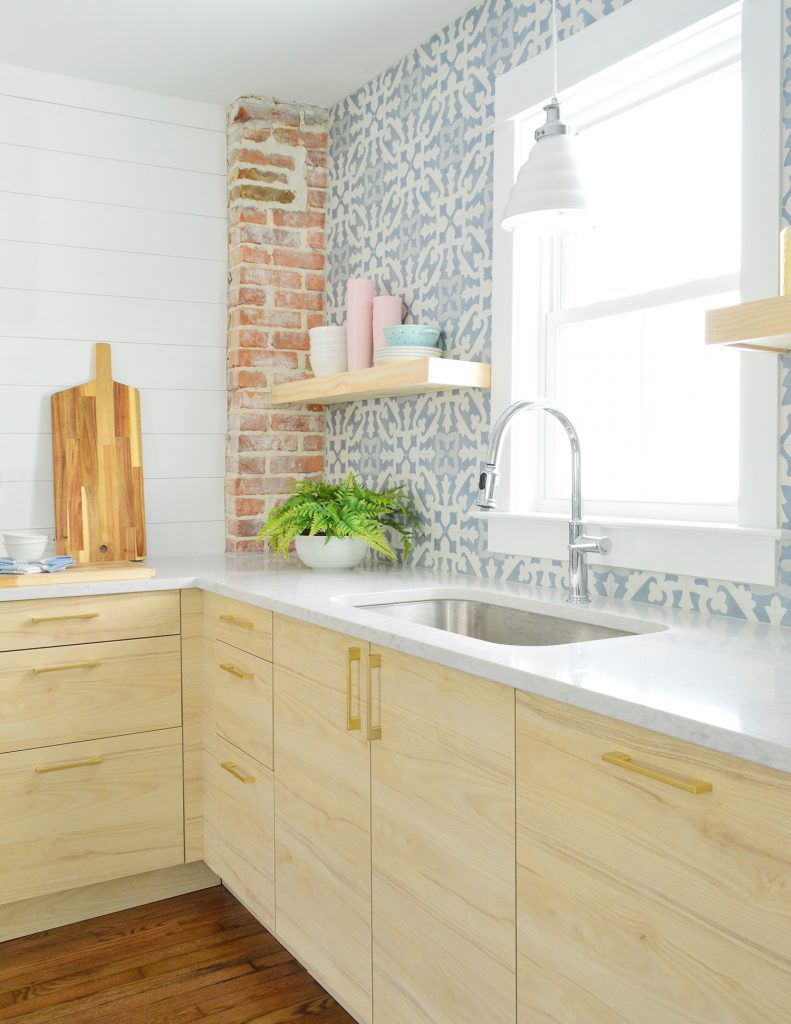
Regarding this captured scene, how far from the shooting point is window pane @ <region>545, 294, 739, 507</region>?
2053 mm

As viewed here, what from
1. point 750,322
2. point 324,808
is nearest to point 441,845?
point 324,808

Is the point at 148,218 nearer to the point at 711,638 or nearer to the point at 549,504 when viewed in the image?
the point at 549,504

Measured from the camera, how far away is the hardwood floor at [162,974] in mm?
2127

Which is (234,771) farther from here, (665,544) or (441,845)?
(665,544)

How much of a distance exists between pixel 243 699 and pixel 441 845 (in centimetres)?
92

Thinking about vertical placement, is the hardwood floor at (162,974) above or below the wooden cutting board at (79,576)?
below

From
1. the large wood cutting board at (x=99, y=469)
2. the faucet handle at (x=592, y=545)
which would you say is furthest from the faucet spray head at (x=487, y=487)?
the large wood cutting board at (x=99, y=469)

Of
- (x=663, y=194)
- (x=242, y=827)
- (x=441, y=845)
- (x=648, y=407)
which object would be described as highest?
(x=663, y=194)

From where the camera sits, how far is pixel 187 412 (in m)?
3.36

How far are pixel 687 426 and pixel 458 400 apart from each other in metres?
0.78

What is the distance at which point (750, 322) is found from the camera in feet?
4.91

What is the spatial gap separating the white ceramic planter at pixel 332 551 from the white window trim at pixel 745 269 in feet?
2.11

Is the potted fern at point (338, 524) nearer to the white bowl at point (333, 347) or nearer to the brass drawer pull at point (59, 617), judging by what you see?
the white bowl at point (333, 347)

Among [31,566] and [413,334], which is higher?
[413,334]
